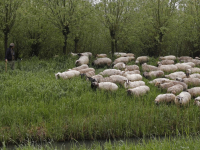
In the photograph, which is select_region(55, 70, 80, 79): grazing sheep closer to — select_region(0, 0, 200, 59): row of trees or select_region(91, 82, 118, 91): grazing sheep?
select_region(91, 82, 118, 91): grazing sheep

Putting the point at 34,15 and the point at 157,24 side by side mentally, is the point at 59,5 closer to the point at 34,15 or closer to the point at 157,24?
the point at 34,15

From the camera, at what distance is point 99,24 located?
61.2 ft

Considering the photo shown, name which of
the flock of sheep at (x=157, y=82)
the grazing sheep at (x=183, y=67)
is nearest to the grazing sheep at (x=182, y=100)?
the flock of sheep at (x=157, y=82)

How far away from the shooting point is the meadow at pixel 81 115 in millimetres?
6895

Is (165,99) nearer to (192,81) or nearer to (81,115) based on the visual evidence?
(192,81)

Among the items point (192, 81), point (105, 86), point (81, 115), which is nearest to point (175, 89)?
point (192, 81)

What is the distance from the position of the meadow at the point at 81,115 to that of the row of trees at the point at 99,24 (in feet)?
23.7

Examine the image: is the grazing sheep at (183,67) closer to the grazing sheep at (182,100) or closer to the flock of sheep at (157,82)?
the flock of sheep at (157,82)

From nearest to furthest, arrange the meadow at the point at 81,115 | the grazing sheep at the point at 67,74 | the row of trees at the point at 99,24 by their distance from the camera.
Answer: the meadow at the point at 81,115 → the grazing sheep at the point at 67,74 → the row of trees at the point at 99,24

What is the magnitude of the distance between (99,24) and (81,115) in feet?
39.3

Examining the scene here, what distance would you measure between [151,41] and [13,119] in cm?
1332

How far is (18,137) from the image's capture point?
6684 millimetres

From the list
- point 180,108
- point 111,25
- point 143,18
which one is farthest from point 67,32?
point 180,108

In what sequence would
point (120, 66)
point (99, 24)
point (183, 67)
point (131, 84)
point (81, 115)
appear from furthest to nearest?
point (99, 24)
point (120, 66)
point (183, 67)
point (131, 84)
point (81, 115)
